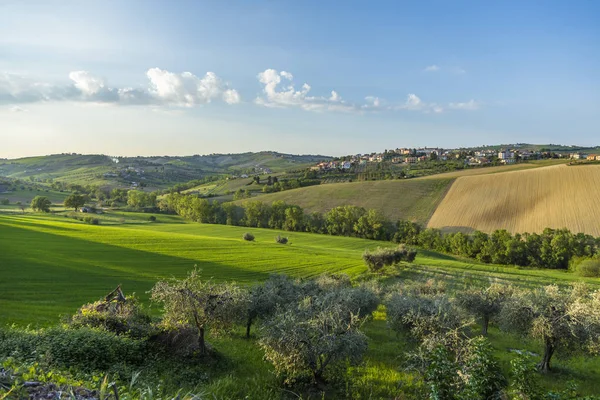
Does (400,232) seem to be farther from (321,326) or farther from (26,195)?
(26,195)

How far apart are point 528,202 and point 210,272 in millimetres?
94745

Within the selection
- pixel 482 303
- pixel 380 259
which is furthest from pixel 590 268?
pixel 482 303

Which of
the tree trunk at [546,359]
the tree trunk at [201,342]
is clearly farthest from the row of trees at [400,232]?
the tree trunk at [201,342]

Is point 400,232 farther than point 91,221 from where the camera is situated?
No

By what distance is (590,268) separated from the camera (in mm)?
67500

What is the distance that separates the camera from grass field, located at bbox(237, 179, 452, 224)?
117500 millimetres

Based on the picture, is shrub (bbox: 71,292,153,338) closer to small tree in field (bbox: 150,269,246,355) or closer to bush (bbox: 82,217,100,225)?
small tree in field (bbox: 150,269,246,355)

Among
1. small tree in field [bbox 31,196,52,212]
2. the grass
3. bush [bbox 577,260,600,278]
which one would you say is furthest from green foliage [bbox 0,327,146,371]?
the grass

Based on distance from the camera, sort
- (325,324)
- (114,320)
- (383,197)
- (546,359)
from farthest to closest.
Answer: (383,197) → (546,359) → (114,320) → (325,324)

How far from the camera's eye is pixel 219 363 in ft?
70.9

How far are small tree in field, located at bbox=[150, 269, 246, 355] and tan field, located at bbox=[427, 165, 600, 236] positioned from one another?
90600 mm

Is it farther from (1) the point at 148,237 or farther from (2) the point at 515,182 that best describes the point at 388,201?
(1) the point at 148,237

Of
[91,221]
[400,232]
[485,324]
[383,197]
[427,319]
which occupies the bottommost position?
[400,232]

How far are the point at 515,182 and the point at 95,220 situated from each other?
135513 mm
